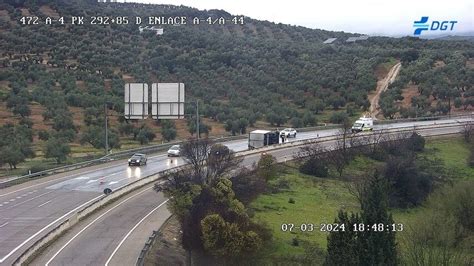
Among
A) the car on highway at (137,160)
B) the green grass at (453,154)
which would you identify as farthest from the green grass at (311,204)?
the car on highway at (137,160)

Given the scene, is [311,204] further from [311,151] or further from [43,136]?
[43,136]

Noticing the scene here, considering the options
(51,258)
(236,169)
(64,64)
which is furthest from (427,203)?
(64,64)

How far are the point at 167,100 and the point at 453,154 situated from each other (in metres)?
31.4

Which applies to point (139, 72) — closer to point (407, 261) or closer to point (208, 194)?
point (208, 194)

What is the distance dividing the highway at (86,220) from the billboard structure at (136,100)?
14.9 feet

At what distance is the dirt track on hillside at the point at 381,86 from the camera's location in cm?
8881

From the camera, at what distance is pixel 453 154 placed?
201ft

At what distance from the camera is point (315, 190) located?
44531mm

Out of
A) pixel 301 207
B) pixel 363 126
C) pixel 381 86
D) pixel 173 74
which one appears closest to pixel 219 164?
pixel 301 207

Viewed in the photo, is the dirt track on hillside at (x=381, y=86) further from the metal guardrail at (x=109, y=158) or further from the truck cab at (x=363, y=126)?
the truck cab at (x=363, y=126)

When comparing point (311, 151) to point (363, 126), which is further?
point (363, 126)

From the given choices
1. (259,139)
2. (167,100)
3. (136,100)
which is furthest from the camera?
(259,139)

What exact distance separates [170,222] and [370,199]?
11594mm

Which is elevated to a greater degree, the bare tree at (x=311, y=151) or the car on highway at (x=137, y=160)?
the bare tree at (x=311, y=151)
